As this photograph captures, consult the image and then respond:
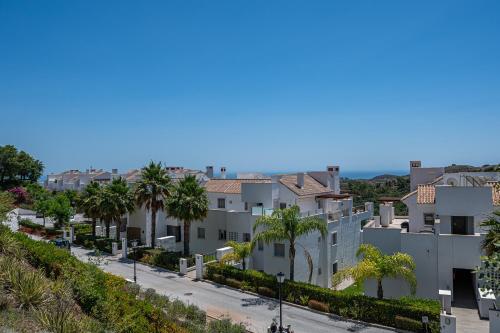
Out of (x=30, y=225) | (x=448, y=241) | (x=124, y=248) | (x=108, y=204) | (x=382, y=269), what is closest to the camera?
(x=382, y=269)

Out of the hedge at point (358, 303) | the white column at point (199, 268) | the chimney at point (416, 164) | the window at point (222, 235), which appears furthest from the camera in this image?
the window at point (222, 235)

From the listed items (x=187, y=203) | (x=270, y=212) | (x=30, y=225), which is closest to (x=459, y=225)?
(x=270, y=212)

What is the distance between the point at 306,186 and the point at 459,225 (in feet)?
59.1

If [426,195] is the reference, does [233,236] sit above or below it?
below

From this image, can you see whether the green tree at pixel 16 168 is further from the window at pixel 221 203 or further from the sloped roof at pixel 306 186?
the sloped roof at pixel 306 186

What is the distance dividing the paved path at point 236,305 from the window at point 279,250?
159 inches

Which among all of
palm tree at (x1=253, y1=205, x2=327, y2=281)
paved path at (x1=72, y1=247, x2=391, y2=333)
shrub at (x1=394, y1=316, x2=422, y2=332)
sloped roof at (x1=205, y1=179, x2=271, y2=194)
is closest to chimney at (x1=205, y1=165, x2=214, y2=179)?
sloped roof at (x1=205, y1=179, x2=271, y2=194)

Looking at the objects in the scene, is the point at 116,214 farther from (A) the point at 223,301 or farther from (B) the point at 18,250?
(B) the point at 18,250

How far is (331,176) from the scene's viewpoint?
46.5 m

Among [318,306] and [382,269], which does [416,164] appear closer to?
[382,269]

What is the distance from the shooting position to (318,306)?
24.8 meters

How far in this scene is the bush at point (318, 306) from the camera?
24.5 metres

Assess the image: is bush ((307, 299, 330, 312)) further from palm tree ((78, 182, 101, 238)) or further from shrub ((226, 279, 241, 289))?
palm tree ((78, 182, 101, 238))

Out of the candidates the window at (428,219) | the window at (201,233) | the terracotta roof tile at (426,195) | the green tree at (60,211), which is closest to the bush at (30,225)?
the green tree at (60,211)
